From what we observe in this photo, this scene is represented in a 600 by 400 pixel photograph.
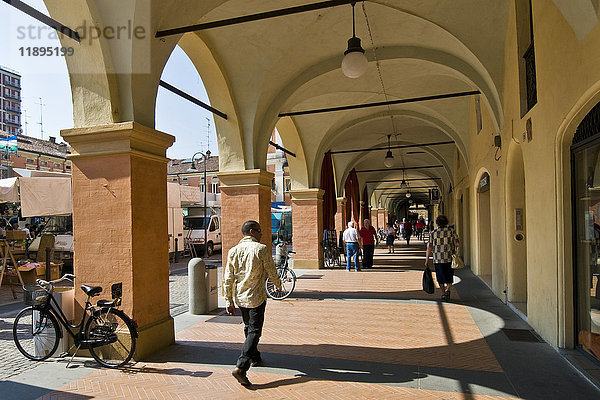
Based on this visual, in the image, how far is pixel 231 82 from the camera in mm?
8406

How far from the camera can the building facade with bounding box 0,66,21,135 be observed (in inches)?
3012

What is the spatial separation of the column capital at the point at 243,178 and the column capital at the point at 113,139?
368 cm

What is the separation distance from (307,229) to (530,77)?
345 inches

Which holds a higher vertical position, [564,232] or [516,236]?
[564,232]

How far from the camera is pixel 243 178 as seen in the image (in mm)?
8797

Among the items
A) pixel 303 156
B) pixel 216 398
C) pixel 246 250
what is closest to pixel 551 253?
pixel 246 250

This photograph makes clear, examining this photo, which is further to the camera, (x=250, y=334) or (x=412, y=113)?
(x=412, y=113)

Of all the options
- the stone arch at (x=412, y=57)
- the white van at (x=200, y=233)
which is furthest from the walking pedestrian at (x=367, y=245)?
the white van at (x=200, y=233)

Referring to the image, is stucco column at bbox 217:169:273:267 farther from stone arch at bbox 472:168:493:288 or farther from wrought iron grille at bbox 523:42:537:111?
stone arch at bbox 472:168:493:288

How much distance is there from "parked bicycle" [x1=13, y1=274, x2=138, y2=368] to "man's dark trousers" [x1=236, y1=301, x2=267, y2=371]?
1268 millimetres

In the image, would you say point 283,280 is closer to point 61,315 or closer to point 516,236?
point 516,236

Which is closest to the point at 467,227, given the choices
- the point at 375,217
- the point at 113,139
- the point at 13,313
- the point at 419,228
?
the point at 113,139

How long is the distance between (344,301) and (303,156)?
652cm

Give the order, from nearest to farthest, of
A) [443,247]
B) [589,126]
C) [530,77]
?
[589,126] < [530,77] < [443,247]
